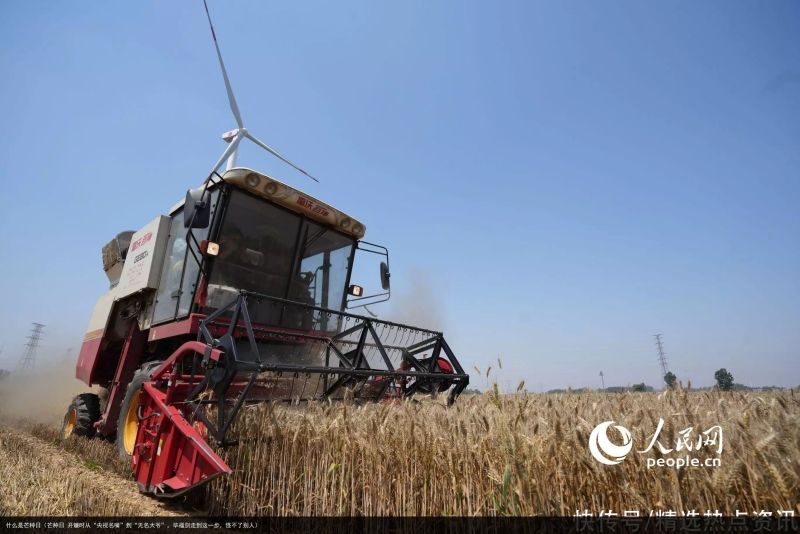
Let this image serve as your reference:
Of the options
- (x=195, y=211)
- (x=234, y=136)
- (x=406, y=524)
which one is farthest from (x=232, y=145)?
(x=406, y=524)

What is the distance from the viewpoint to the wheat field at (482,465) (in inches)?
55.2

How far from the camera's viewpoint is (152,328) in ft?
16.2

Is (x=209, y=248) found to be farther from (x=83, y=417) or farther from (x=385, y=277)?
(x=83, y=417)

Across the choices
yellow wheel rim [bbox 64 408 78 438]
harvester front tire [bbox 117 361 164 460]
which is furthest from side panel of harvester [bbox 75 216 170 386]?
harvester front tire [bbox 117 361 164 460]

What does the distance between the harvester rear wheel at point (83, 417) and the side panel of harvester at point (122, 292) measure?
0.90 feet

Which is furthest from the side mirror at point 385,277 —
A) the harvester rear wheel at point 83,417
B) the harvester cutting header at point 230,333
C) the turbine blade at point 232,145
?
the turbine blade at point 232,145

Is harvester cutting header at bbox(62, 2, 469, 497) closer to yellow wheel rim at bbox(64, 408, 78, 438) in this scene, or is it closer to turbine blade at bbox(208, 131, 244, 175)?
yellow wheel rim at bbox(64, 408, 78, 438)

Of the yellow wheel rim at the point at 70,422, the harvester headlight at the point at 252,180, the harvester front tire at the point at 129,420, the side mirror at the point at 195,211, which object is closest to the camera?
the side mirror at the point at 195,211

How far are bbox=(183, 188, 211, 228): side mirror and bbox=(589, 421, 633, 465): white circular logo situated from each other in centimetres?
373

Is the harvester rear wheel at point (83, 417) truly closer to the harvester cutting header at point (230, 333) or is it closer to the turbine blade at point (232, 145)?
the harvester cutting header at point (230, 333)

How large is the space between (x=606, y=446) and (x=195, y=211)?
12.9ft

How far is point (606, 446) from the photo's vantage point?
5.47 ft

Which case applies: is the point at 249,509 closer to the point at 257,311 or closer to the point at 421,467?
the point at 421,467

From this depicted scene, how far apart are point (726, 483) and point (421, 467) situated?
153 centimetres
